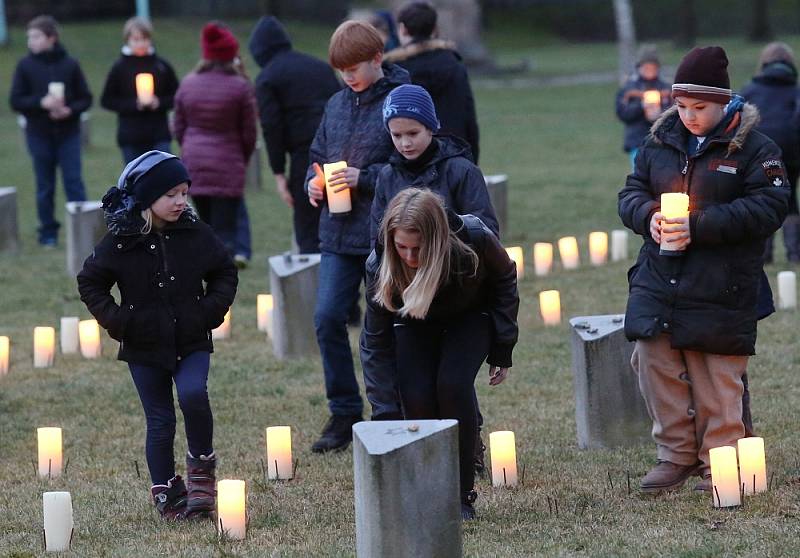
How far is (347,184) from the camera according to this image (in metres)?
7.78

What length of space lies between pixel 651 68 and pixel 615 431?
8.71 metres

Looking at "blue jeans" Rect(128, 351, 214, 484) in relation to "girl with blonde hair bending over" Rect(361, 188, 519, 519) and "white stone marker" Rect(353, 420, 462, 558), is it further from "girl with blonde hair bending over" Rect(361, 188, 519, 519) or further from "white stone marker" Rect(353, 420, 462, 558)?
"white stone marker" Rect(353, 420, 462, 558)

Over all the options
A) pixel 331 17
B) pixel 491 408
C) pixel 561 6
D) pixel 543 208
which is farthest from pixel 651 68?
pixel 561 6

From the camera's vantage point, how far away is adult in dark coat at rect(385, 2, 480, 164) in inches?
403

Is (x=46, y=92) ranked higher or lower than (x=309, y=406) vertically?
higher

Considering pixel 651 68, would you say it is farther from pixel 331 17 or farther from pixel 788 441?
pixel 331 17

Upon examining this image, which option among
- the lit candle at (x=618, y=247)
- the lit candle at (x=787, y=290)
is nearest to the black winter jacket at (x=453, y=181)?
the lit candle at (x=787, y=290)

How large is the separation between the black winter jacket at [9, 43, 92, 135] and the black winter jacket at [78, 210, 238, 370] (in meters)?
9.13

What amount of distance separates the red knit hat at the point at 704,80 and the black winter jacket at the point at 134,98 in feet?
28.5

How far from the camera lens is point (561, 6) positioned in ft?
226

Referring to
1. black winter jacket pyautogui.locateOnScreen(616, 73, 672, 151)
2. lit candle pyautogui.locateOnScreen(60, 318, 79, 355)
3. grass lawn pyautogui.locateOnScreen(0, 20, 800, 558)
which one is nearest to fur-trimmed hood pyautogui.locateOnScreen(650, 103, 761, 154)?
grass lawn pyautogui.locateOnScreen(0, 20, 800, 558)

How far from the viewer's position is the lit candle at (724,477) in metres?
→ 6.46

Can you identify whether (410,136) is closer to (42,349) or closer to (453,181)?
(453,181)

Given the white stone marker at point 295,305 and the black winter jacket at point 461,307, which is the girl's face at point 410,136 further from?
the white stone marker at point 295,305
